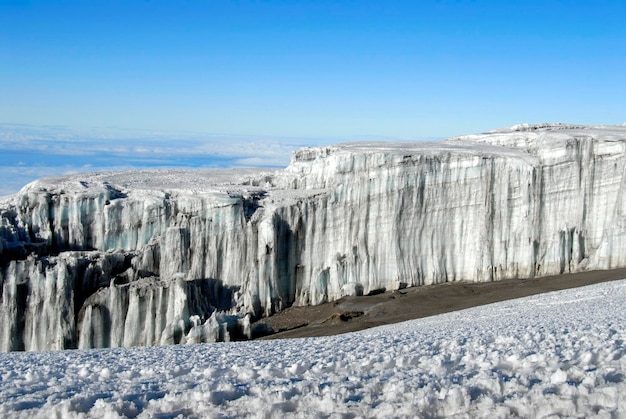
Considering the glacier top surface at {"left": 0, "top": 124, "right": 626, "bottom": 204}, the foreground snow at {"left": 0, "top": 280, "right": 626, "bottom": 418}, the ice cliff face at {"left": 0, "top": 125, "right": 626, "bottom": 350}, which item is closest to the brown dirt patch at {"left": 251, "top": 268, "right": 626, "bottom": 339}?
the ice cliff face at {"left": 0, "top": 125, "right": 626, "bottom": 350}

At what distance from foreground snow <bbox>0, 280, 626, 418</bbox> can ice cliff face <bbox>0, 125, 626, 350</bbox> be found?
13543mm

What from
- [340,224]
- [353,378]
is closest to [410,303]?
[340,224]

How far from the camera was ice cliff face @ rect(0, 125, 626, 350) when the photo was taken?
29297 mm

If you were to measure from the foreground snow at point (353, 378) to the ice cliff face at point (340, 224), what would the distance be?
1354cm

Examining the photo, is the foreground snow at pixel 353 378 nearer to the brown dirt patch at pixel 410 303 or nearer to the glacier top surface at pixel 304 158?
the brown dirt patch at pixel 410 303

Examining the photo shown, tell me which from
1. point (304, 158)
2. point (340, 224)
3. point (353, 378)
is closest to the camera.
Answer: point (353, 378)

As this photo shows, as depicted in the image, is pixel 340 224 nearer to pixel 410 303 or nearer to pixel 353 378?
pixel 410 303

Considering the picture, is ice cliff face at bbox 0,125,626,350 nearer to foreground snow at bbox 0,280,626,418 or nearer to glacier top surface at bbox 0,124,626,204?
glacier top surface at bbox 0,124,626,204

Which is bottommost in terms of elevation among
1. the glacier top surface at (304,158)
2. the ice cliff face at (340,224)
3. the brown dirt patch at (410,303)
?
the brown dirt patch at (410,303)

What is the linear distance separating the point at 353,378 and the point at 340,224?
19.9 metres

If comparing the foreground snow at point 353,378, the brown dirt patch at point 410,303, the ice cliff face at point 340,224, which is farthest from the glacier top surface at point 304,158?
the foreground snow at point 353,378

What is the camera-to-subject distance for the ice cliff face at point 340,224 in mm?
29297

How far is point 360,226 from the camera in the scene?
30.9m

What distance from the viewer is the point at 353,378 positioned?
36.3 ft
